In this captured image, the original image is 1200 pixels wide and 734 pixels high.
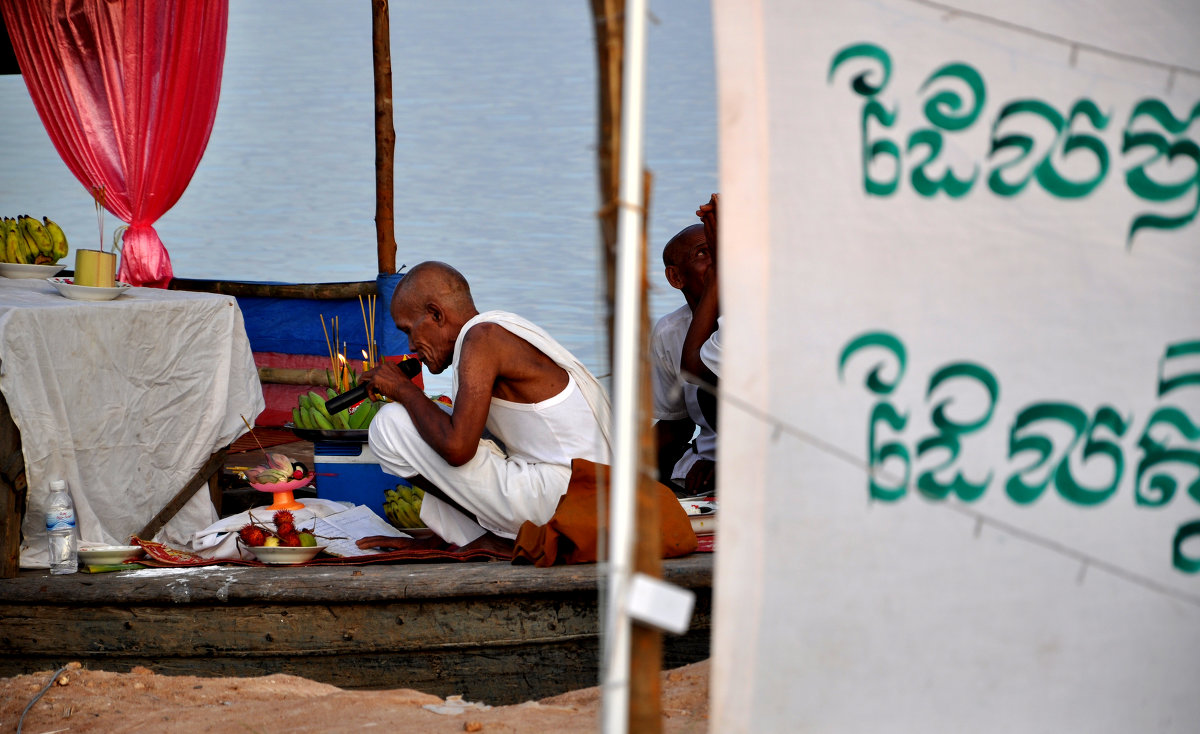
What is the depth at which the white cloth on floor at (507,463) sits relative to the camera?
10.3 ft

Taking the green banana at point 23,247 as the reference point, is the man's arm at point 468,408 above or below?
below

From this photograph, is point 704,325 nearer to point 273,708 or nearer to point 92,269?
point 273,708

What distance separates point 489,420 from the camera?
3.29m

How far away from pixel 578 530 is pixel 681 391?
139cm

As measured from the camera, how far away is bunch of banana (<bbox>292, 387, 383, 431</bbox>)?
3799 mm

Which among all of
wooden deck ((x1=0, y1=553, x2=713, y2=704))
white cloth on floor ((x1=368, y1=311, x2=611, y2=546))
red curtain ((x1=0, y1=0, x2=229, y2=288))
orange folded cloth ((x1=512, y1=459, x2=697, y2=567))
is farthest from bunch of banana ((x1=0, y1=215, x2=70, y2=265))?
orange folded cloth ((x1=512, y1=459, x2=697, y2=567))

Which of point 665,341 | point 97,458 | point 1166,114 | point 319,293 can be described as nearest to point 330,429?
point 97,458

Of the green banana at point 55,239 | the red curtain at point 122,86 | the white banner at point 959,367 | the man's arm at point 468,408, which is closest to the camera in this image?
the white banner at point 959,367

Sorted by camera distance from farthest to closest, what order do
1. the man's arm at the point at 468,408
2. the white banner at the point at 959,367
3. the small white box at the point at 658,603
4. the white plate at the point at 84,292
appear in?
the white plate at the point at 84,292, the man's arm at the point at 468,408, the white banner at the point at 959,367, the small white box at the point at 658,603

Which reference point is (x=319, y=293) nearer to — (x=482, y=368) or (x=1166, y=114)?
(x=482, y=368)

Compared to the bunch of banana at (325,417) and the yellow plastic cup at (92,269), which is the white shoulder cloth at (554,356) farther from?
the yellow plastic cup at (92,269)

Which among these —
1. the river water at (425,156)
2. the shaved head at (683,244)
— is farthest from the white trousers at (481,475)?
the river water at (425,156)

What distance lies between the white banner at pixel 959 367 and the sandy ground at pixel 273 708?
1.16 meters

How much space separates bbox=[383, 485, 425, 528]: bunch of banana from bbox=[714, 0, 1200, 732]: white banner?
227cm
